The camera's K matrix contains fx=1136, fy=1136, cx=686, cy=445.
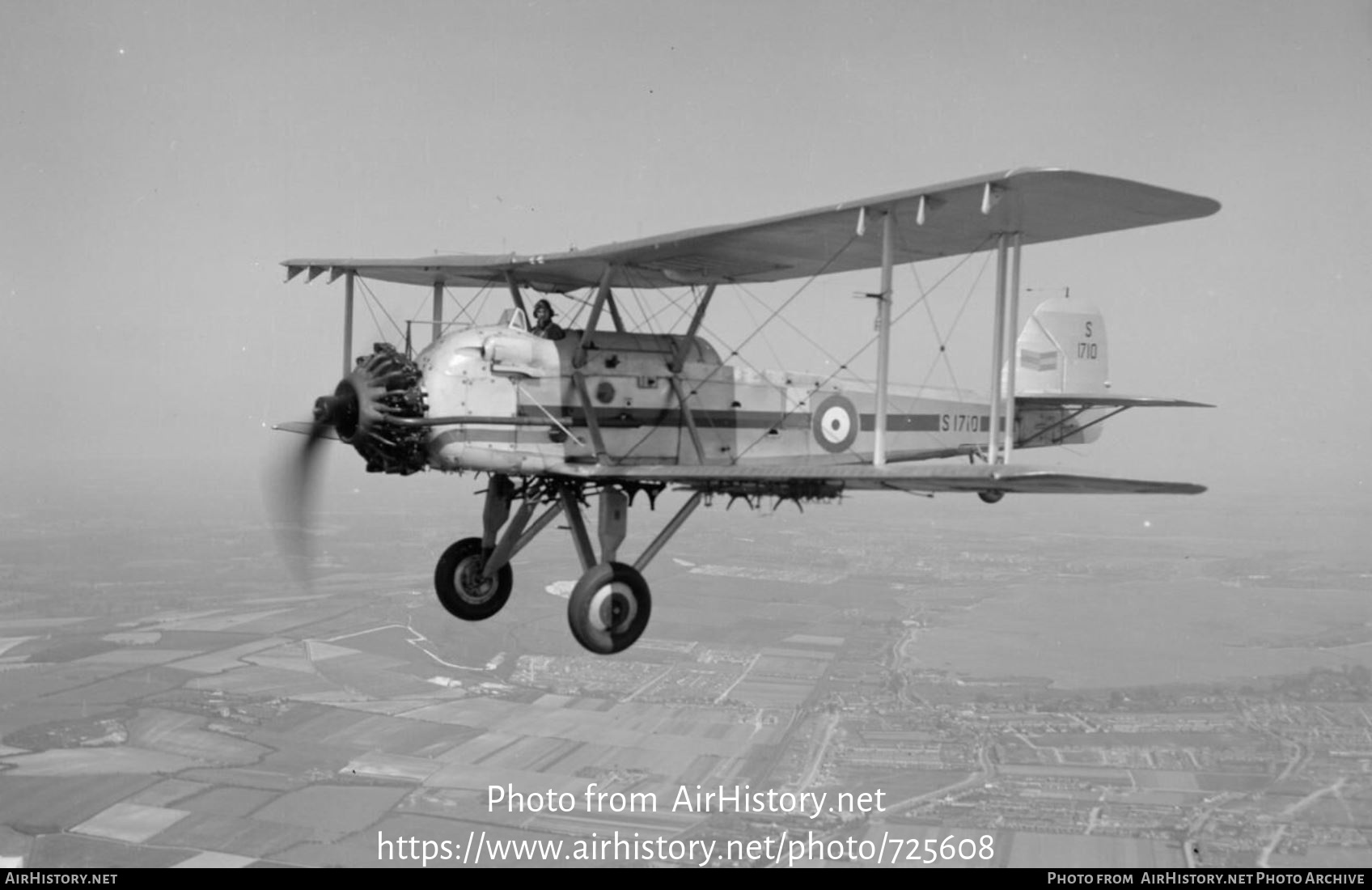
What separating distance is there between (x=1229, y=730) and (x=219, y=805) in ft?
92.5

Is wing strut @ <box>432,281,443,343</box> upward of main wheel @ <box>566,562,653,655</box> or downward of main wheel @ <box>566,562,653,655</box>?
upward

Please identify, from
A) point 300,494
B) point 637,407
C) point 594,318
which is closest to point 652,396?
point 637,407

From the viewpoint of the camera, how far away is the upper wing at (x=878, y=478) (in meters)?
8.61

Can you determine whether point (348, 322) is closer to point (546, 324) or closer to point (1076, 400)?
point (546, 324)

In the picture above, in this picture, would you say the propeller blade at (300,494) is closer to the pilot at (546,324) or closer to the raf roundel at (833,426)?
the pilot at (546,324)

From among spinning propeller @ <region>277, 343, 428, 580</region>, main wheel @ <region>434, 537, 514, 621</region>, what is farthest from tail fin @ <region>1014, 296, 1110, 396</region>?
spinning propeller @ <region>277, 343, 428, 580</region>

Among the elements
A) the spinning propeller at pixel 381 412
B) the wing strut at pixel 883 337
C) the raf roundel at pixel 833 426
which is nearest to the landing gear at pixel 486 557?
the spinning propeller at pixel 381 412

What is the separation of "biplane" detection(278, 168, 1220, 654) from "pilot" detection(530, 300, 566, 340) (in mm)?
71

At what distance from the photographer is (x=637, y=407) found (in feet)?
40.0

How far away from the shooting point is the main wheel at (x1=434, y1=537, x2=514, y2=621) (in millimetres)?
12984

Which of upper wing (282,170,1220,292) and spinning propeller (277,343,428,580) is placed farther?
spinning propeller (277,343,428,580)

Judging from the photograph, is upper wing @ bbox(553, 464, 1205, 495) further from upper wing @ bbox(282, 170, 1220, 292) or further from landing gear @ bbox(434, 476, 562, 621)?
upper wing @ bbox(282, 170, 1220, 292)

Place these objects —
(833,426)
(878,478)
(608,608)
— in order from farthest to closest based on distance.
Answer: (833,426)
(608,608)
(878,478)

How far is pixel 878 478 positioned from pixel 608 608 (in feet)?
10.6
